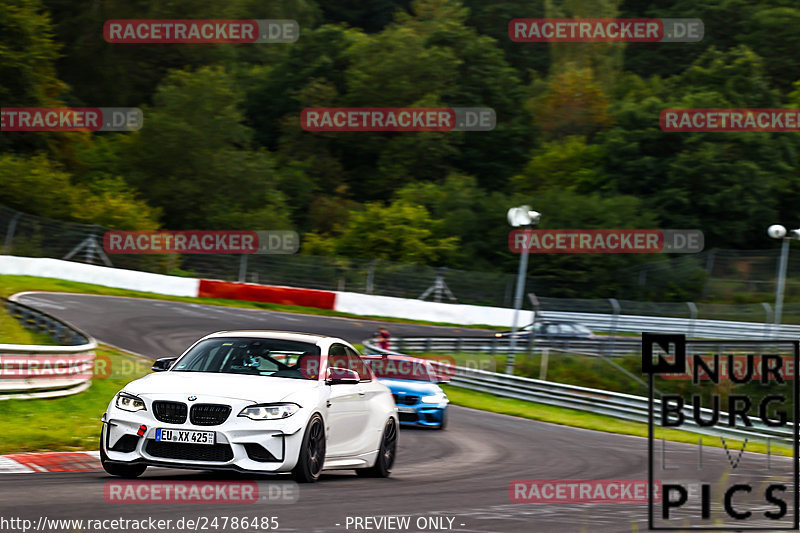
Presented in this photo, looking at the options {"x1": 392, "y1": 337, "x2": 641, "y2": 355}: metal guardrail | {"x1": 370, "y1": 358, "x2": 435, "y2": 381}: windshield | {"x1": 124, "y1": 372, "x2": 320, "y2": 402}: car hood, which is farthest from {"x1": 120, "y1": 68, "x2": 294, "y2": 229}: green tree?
{"x1": 124, "y1": 372, "x2": 320, "y2": 402}: car hood

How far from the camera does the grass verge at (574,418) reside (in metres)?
20.2

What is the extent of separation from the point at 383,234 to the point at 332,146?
19.2 meters

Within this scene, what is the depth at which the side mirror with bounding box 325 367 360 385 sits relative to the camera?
9.59m

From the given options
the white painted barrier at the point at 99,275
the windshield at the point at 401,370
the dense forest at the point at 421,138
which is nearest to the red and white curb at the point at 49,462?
the windshield at the point at 401,370

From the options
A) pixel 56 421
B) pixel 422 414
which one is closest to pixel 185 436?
pixel 56 421

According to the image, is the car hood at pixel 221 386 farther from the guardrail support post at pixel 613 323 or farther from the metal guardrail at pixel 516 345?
the metal guardrail at pixel 516 345

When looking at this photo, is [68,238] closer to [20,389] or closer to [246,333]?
[20,389]

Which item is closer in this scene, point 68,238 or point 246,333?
point 246,333

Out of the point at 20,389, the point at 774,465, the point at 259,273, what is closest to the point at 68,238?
the point at 259,273

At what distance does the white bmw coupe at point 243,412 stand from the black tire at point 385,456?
48 cm

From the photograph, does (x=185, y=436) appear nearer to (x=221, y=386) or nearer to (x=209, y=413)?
(x=209, y=413)

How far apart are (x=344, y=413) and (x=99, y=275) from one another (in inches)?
1091

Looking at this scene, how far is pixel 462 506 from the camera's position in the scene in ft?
27.0

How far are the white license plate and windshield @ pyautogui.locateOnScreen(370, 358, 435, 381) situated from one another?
9475 mm
